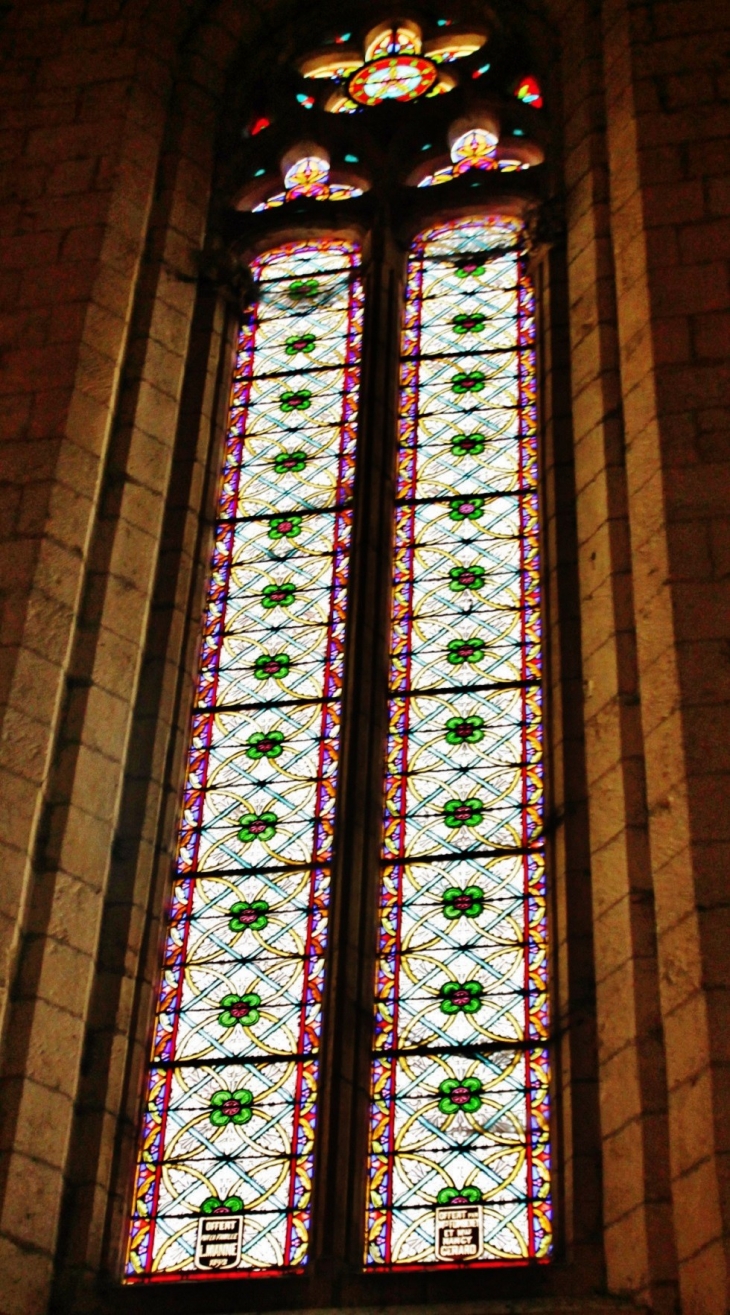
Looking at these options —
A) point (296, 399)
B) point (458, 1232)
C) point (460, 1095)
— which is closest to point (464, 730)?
point (460, 1095)

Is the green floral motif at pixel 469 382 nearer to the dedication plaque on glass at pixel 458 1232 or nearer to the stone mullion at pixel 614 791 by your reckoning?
the stone mullion at pixel 614 791

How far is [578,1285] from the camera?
681 centimetres

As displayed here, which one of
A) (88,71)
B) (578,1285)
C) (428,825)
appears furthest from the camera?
(88,71)

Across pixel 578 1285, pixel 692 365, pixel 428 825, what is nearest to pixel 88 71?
pixel 692 365

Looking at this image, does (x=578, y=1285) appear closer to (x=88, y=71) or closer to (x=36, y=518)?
(x=36, y=518)

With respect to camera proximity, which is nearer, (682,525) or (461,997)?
(461,997)

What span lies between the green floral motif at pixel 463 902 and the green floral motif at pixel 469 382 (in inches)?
101

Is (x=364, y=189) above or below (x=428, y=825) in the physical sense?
above

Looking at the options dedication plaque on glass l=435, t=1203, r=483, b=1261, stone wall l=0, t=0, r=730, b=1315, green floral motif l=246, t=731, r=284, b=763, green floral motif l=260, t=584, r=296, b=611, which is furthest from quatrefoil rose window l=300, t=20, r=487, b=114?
dedication plaque on glass l=435, t=1203, r=483, b=1261

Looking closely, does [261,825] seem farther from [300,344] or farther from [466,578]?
[300,344]

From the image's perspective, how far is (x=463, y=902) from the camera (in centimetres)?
788

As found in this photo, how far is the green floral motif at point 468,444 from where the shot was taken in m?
9.35

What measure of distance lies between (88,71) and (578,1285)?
20.5 ft

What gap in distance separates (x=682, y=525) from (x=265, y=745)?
5.90 ft
